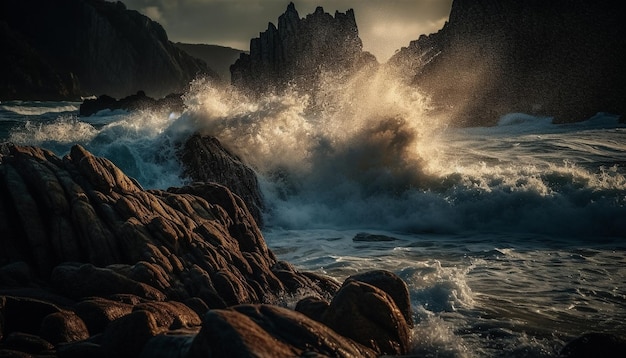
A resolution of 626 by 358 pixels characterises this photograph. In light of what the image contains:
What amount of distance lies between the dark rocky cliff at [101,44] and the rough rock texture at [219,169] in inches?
4708

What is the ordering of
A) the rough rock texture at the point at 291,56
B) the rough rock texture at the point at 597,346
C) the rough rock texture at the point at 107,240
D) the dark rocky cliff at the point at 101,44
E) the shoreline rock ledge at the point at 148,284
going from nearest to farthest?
the shoreline rock ledge at the point at 148,284 < the rough rock texture at the point at 597,346 < the rough rock texture at the point at 107,240 < the rough rock texture at the point at 291,56 < the dark rocky cliff at the point at 101,44

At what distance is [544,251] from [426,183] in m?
5.30

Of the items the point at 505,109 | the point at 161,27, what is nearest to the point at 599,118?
the point at 505,109

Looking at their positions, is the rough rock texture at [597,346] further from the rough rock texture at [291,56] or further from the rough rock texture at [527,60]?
the rough rock texture at [291,56]

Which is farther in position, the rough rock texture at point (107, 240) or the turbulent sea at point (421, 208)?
the turbulent sea at point (421, 208)

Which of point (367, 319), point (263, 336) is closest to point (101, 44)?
point (367, 319)

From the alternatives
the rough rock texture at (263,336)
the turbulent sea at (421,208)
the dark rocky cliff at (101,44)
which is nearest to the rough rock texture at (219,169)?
the turbulent sea at (421,208)

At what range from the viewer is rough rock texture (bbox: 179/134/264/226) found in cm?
1353

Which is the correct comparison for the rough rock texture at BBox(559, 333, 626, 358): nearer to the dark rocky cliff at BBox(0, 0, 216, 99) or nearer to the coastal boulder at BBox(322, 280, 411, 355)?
the coastal boulder at BBox(322, 280, 411, 355)

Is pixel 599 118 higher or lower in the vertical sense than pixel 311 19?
lower

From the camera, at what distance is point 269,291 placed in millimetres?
6812

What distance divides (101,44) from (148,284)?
153436mm

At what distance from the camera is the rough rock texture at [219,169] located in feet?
44.4

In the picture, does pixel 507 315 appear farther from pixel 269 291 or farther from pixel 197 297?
pixel 197 297
